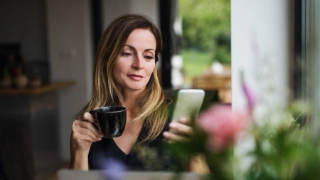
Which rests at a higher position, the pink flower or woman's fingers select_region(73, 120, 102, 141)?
the pink flower

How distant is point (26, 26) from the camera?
15.7 ft

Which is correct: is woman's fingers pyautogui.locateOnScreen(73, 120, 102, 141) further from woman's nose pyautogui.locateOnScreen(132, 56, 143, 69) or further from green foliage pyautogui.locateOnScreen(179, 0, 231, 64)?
green foliage pyautogui.locateOnScreen(179, 0, 231, 64)

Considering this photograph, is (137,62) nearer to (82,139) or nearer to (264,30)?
(82,139)

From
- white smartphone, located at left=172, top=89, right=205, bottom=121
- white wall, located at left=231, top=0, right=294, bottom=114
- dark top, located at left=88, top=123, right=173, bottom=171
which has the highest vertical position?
white wall, located at left=231, top=0, right=294, bottom=114

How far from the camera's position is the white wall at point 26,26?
188 inches

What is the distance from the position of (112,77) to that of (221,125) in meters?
1.29

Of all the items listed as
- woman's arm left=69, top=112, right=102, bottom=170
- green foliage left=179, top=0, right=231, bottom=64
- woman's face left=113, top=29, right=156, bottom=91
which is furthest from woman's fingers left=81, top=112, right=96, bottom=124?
green foliage left=179, top=0, right=231, bottom=64

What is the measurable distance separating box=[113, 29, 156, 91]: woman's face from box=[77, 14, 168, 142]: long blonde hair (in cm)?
2

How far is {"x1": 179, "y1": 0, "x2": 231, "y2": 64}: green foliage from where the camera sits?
597cm

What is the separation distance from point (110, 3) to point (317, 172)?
14.3ft

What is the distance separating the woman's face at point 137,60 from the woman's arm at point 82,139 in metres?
0.30

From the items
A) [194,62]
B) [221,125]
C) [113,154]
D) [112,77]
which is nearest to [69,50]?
[194,62]

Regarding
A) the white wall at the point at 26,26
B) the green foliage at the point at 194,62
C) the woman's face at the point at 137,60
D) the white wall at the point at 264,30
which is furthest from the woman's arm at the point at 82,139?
the green foliage at the point at 194,62

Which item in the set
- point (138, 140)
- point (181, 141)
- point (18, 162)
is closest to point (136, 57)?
point (138, 140)
